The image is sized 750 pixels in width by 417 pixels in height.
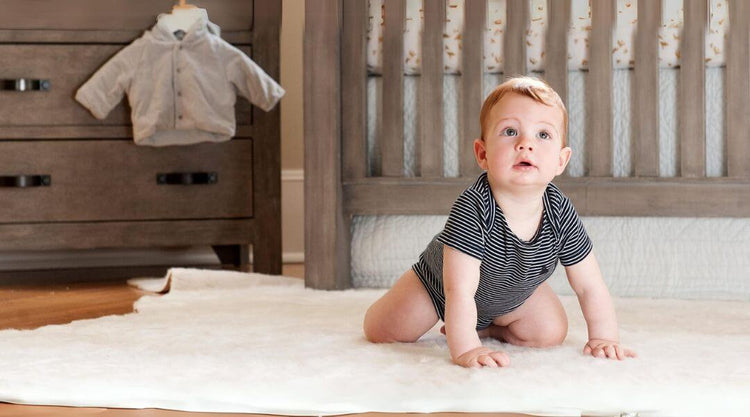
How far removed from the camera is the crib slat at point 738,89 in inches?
68.4

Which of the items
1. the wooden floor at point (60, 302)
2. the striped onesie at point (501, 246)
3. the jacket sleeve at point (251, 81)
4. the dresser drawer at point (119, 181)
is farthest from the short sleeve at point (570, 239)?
the dresser drawer at point (119, 181)

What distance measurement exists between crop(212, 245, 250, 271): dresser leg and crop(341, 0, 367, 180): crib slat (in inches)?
25.1

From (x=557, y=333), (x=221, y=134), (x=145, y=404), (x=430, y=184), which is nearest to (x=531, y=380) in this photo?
(x=557, y=333)

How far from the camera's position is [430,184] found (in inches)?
71.4

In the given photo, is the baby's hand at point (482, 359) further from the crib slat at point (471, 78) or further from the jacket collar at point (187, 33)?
the jacket collar at point (187, 33)

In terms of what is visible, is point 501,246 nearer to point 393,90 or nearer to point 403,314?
point 403,314

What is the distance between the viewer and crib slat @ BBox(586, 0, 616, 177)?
69.8 inches

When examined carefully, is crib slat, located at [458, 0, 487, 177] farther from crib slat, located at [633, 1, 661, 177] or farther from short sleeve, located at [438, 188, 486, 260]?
short sleeve, located at [438, 188, 486, 260]

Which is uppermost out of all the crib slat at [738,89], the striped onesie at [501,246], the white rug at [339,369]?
the crib slat at [738,89]

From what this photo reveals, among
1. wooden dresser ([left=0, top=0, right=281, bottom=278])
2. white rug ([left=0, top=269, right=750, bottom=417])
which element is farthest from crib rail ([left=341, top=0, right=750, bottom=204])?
wooden dresser ([left=0, top=0, right=281, bottom=278])

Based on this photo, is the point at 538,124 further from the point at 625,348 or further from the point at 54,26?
the point at 54,26

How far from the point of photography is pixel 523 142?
1106mm

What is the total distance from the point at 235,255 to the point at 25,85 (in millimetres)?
666

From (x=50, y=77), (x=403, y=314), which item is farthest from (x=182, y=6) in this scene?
(x=403, y=314)
